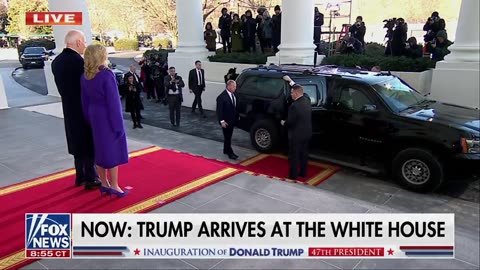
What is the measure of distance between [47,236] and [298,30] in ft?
31.6

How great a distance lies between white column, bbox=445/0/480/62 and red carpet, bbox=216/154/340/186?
4765 millimetres

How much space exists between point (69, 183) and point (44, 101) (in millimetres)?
9002

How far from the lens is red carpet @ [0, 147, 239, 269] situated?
151 inches

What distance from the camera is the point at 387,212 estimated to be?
4.20 metres

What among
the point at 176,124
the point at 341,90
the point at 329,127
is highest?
the point at 341,90

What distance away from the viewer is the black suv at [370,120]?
5828 millimetres

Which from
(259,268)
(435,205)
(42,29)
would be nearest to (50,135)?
(259,268)

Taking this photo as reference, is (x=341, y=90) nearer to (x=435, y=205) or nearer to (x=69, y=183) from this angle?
(x=435, y=205)

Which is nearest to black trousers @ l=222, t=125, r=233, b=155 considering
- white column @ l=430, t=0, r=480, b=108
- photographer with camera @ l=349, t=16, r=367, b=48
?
white column @ l=430, t=0, r=480, b=108

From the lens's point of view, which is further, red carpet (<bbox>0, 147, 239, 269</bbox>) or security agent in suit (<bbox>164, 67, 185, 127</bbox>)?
security agent in suit (<bbox>164, 67, 185, 127</bbox>)

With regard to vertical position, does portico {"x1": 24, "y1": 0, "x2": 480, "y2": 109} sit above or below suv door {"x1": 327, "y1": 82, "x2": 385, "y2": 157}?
above

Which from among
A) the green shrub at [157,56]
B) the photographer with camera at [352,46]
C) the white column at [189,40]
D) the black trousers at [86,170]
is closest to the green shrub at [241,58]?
the white column at [189,40]

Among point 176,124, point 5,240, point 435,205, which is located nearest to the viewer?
point 5,240

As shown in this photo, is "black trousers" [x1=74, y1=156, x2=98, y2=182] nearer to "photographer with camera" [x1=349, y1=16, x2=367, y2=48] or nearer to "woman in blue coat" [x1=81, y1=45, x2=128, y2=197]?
"woman in blue coat" [x1=81, y1=45, x2=128, y2=197]
